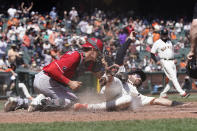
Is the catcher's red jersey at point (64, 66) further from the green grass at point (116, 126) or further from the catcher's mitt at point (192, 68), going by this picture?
the catcher's mitt at point (192, 68)

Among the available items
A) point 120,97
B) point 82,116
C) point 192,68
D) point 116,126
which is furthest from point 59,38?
point 116,126

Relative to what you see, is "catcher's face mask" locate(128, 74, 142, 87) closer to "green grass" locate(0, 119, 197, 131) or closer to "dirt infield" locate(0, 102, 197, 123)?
"dirt infield" locate(0, 102, 197, 123)

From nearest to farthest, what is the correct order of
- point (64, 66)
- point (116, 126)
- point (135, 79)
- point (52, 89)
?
point (116, 126)
point (64, 66)
point (52, 89)
point (135, 79)

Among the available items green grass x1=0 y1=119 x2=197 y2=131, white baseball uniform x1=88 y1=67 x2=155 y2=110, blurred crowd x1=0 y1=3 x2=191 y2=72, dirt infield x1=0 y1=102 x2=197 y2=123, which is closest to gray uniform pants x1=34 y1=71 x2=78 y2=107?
dirt infield x1=0 y1=102 x2=197 y2=123

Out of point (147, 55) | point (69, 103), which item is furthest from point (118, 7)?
point (69, 103)

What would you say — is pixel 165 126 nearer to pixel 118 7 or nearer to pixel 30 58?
pixel 30 58

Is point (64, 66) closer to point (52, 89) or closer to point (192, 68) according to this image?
point (52, 89)

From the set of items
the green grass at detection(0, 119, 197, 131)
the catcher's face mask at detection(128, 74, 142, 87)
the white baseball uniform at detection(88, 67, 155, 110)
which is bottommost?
the green grass at detection(0, 119, 197, 131)
